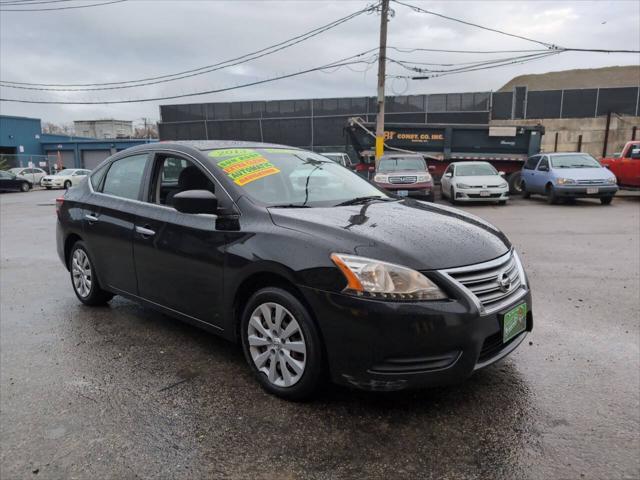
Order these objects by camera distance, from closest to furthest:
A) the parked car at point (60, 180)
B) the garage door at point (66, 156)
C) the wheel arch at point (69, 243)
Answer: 1. the wheel arch at point (69, 243)
2. the parked car at point (60, 180)
3. the garage door at point (66, 156)

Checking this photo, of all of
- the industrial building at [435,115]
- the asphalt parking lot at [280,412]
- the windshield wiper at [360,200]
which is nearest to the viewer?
the asphalt parking lot at [280,412]

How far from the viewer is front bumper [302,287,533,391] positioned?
8.19 feet

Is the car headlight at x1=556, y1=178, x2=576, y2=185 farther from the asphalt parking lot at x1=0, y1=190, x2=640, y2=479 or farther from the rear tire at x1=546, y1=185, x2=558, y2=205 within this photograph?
the asphalt parking lot at x1=0, y1=190, x2=640, y2=479

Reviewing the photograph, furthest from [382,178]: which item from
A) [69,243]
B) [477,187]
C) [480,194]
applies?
[69,243]

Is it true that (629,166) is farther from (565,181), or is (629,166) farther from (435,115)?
(435,115)

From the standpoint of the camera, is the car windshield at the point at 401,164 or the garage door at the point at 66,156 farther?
the garage door at the point at 66,156

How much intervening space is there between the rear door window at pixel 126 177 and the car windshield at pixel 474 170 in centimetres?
1219

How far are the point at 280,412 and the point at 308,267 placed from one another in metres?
0.90

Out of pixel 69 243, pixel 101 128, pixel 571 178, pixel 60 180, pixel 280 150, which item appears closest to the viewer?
pixel 280 150

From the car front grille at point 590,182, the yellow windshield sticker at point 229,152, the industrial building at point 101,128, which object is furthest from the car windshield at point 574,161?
the industrial building at point 101,128

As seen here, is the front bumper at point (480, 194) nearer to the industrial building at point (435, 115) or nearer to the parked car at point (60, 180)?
the industrial building at point (435, 115)

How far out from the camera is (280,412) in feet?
9.37

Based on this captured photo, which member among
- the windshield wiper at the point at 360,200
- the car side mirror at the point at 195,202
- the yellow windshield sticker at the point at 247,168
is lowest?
the windshield wiper at the point at 360,200

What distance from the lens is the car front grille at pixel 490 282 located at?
263cm
